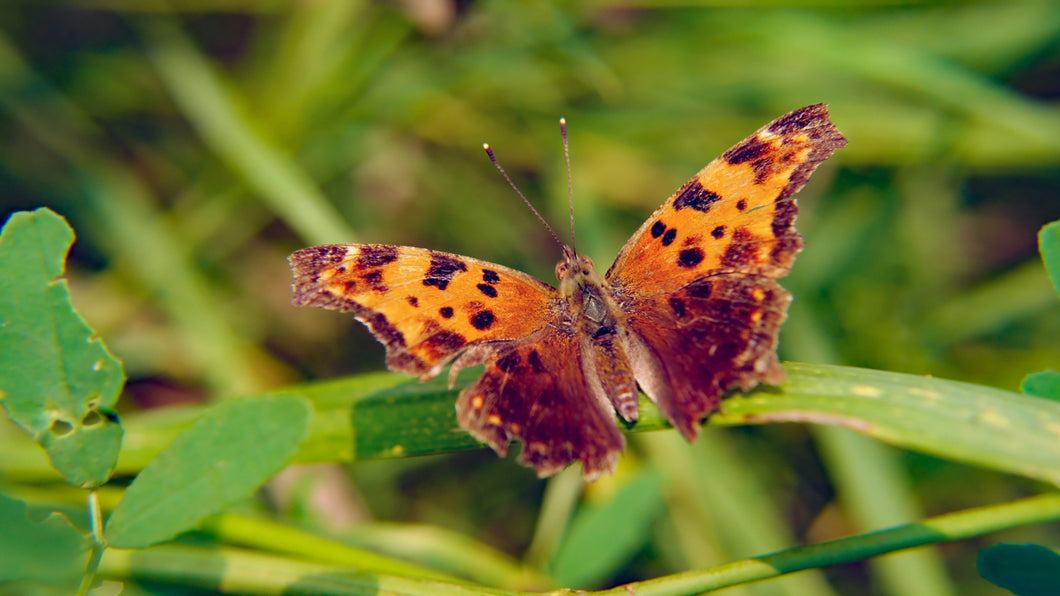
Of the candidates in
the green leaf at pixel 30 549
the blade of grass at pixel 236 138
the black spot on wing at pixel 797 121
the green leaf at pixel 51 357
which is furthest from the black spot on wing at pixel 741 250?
the blade of grass at pixel 236 138

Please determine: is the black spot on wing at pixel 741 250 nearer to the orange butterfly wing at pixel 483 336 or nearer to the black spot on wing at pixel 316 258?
the orange butterfly wing at pixel 483 336

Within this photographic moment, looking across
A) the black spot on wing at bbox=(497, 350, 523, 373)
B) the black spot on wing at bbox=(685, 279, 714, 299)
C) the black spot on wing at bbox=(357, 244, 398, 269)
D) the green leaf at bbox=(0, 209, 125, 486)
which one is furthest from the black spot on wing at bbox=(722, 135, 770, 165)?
the green leaf at bbox=(0, 209, 125, 486)

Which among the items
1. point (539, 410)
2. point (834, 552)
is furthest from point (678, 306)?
point (834, 552)

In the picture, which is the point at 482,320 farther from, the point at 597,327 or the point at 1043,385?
the point at 1043,385

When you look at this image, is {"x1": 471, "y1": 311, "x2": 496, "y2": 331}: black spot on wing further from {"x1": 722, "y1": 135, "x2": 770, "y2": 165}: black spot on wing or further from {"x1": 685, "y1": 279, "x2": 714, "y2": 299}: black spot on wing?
{"x1": 722, "y1": 135, "x2": 770, "y2": 165}: black spot on wing

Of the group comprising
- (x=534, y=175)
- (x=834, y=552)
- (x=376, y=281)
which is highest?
(x=834, y=552)
